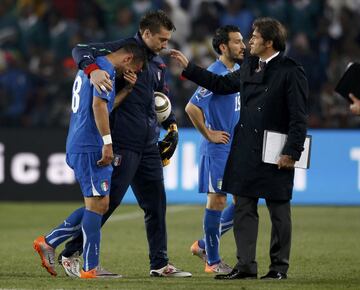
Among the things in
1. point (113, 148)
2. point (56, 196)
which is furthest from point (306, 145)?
point (56, 196)

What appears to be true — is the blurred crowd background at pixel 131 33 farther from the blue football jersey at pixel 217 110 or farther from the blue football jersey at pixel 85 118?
the blue football jersey at pixel 85 118

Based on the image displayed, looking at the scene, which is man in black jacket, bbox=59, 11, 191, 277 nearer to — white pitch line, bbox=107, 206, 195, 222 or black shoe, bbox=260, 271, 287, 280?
black shoe, bbox=260, 271, 287, 280

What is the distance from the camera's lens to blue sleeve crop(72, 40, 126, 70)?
9.24 metres

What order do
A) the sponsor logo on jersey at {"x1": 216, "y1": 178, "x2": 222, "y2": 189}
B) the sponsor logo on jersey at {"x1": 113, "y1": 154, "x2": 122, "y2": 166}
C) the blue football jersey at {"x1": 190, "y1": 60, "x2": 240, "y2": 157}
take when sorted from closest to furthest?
1. the sponsor logo on jersey at {"x1": 113, "y1": 154, "x2": 122, "y2": 166}
2. the sponsor logo on jersey at {"x1": 216, "y1": 178, "x2": 222, "y2": 189}
3. the blue football jersey at {"x1": 190, "y1": 60, "x2": 240, "y2": 157}

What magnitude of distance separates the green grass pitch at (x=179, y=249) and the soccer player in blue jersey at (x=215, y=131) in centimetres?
36

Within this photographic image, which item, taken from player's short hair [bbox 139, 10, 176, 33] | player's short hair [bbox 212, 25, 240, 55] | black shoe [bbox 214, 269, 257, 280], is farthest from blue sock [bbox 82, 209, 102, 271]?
player's short hair [bbox 212, 25, 240, 55]

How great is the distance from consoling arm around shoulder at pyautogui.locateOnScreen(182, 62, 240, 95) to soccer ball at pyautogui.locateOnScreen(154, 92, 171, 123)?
0.55m

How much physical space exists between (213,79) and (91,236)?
174 cm

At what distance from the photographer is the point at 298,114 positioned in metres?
9.09

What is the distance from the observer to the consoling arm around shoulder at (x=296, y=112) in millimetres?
9086

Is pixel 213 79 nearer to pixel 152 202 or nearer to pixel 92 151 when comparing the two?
pixel 152 202

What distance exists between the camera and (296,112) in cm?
909

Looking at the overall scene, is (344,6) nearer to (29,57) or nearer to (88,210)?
(29,57)

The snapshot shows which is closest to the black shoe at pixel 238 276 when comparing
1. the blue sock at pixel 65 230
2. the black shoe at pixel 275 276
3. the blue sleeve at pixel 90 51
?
the black shoe at pixel 275 276
